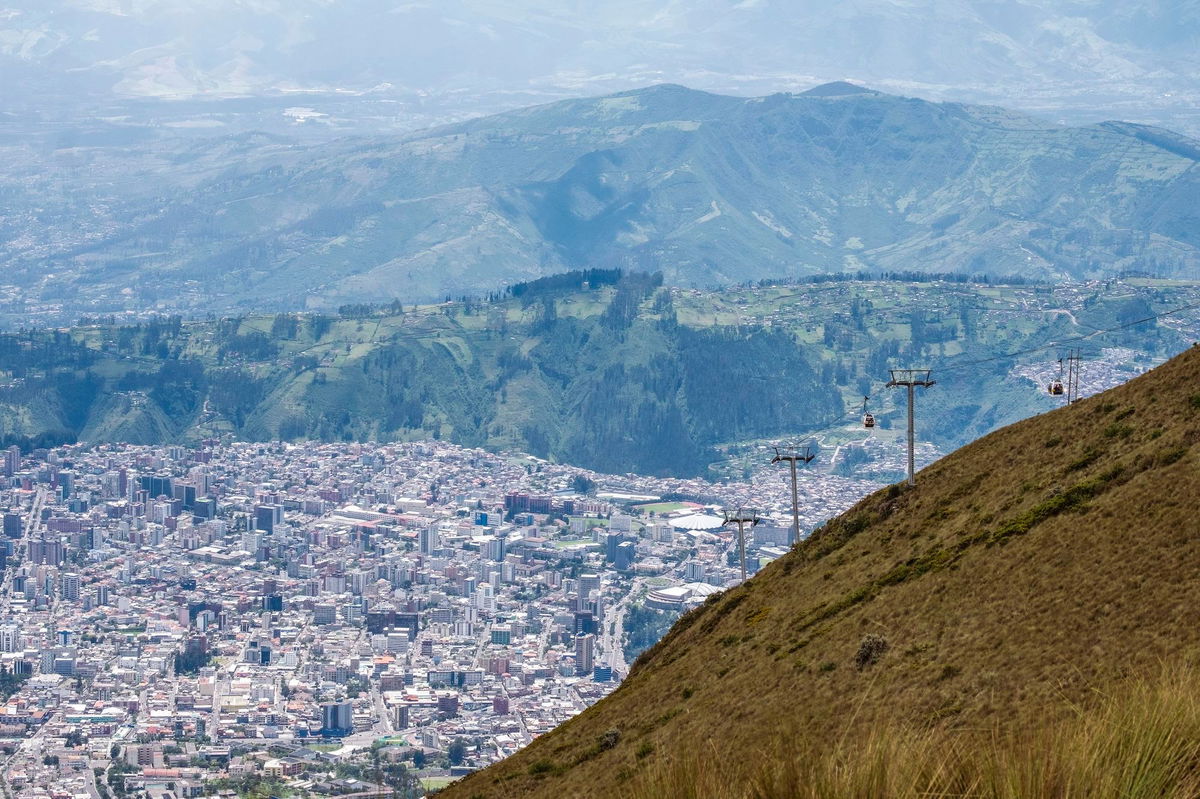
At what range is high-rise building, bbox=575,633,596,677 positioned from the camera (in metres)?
109

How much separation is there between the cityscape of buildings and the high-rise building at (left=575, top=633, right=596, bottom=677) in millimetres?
272

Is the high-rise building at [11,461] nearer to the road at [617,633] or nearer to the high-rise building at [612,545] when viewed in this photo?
the high-rise building at [612,545]

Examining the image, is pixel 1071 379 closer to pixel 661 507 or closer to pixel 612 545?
pixel 612 545

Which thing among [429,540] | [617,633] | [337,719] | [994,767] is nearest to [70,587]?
[429,540]

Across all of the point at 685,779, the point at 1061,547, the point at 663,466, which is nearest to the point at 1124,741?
the point at 685,779

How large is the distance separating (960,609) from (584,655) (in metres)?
85.5

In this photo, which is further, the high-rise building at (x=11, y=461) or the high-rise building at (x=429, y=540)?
the high-rise building at (x=11, y=461)

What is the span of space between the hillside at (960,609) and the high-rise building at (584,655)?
6986 cm

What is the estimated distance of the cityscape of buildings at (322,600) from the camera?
295ft

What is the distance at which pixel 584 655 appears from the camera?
111062mm

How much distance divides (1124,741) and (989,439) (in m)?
29.3

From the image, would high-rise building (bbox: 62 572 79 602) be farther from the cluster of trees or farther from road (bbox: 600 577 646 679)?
the cluster of trees

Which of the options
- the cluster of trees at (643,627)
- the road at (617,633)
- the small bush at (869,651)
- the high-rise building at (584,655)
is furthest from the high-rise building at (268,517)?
the small bush at (869,651)

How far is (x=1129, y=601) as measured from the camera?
2302cm
